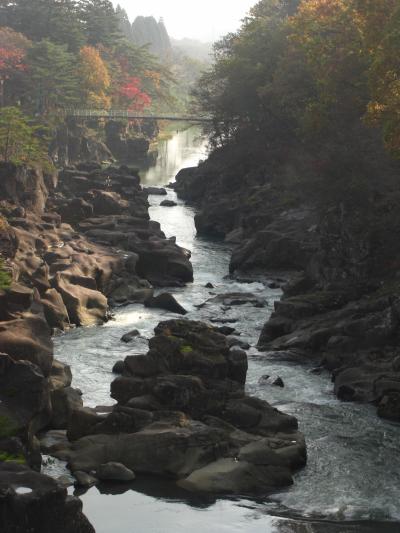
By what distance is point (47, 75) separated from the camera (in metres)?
88.3

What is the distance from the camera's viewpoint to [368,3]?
3309 centimetres

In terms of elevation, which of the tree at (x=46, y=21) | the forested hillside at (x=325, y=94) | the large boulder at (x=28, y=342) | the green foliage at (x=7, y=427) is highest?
the tree at (x=46, y=21)

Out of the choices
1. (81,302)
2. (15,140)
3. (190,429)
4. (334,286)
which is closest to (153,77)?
(15,140)

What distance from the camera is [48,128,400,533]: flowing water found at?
60.4 feet

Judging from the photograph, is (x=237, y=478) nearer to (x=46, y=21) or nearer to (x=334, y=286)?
(x=334, y=286)

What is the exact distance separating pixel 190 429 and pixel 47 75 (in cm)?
7178

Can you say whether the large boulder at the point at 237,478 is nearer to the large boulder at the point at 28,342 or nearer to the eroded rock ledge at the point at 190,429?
the eroded rock ledge at the point at 190,429

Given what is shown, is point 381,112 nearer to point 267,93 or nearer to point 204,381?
point 204,381

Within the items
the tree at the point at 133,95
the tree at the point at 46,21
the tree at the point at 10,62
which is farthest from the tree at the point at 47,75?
the tree at the point at 133,95

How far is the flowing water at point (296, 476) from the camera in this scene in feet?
60.4

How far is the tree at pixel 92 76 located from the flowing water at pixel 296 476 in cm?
7125

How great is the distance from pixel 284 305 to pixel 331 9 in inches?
933

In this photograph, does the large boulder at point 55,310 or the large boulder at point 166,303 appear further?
the large boulder at point 166,303

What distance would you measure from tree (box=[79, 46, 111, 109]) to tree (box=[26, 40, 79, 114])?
11.2m
